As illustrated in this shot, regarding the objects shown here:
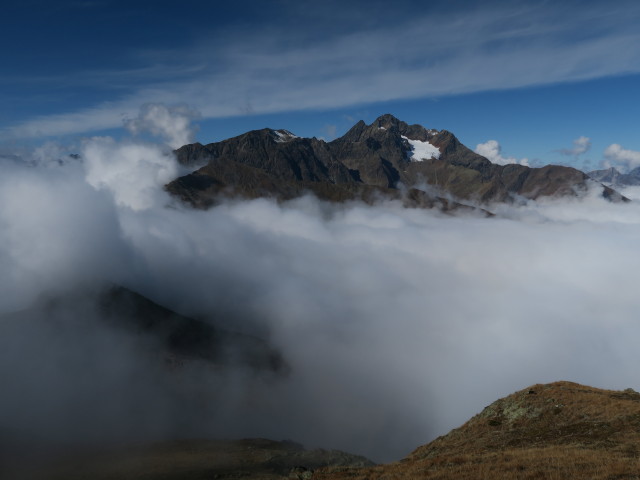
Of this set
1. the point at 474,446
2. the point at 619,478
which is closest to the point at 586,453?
the point at 619,478

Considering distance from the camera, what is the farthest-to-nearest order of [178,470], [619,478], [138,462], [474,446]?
[138,462] → [178,470] → [474,446] → [619,478]

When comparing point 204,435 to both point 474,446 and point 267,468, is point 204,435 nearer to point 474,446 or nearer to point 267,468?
point 267,468

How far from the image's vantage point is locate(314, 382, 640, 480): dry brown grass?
99.3 ft

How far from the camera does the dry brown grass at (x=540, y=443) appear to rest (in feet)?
99.3

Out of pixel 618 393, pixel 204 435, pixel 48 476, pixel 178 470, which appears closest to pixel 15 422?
pixel 204 435

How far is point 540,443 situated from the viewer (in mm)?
42875

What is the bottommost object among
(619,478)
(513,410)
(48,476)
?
(48,476)

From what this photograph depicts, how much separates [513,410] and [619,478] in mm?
32923

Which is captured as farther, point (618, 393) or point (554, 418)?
point (618, 393)

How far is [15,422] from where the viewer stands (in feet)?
579

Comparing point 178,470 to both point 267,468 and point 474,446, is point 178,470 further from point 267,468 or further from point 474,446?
point 474,446

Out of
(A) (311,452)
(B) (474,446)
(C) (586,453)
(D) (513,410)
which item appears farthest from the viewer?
(A) (311,452)

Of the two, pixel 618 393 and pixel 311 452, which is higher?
pixel 618 393

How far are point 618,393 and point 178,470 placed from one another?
97.8 metres
